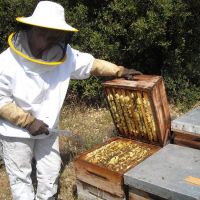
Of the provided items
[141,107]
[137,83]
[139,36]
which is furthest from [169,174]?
[139,36]

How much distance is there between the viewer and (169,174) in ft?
9.62

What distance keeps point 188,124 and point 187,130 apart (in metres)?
0.06

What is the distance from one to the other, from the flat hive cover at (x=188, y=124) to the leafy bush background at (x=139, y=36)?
197 cm

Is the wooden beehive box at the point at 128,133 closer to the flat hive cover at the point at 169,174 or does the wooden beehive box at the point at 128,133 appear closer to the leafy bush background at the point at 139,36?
the flat hive cover at the point at 169,174

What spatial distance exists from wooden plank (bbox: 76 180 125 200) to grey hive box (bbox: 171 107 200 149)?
31.0 inches

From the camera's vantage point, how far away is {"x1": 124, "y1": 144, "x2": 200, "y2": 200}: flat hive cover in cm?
273

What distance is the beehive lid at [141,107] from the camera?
3416mm

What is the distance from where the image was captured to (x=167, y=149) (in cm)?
335

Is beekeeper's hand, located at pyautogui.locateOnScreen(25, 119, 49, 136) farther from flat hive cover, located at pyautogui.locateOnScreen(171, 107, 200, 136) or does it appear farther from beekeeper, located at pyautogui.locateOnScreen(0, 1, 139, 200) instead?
flat hive cover, located at pyautogui.locateOnScreen(171, 107, 200, 136)

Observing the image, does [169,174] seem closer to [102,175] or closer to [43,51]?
[102,175]

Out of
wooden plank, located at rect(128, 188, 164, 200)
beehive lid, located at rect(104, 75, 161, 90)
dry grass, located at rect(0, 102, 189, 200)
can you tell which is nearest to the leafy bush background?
dry grass, located at rect(0, 102, 189, 200)

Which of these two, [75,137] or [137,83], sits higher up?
[137,83]

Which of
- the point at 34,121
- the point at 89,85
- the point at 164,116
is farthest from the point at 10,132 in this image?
the point at 89,85

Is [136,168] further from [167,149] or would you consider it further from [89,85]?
[89,85]
